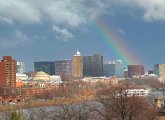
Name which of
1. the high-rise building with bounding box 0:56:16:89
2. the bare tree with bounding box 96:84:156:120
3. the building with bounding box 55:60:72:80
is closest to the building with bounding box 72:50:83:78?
the building with bounding box 55:60:72:80

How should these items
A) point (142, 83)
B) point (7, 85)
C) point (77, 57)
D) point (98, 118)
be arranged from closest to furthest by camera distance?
1. point (98, 118)
2. point (7, 85)
3. point (142, 83)
4. point (77, 57)

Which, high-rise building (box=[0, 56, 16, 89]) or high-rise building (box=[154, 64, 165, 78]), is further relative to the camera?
high-rise building (box=[154, 64, 165, 78])

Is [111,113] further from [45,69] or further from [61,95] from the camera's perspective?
[45,69]

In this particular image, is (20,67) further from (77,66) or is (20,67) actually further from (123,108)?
(123,108)

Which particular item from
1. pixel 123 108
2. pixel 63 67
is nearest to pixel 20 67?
pixel 63 67

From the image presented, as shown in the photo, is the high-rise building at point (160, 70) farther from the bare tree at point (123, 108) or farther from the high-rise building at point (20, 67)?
the bare tree at point (123, 108)

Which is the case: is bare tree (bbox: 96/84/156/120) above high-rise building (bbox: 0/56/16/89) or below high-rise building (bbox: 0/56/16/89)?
below

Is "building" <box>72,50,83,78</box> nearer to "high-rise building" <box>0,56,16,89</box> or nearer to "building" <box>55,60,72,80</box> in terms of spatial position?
"building" <box>55,60,72,80</box>

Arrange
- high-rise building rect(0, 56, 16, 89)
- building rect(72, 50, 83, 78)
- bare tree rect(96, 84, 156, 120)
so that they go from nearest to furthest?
1. bare tree rect(96, 84, 156, 120)
2. high-rise building rect(0, 56, 16, 89)
3. building rect(72, 50, 83, 78)

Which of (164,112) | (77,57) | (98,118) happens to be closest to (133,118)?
(164,112)

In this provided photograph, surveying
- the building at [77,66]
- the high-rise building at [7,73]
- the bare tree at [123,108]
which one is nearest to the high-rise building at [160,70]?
the building at [77,66]

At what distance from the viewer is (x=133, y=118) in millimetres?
14664

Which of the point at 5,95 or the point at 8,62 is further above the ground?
the point at 8,62

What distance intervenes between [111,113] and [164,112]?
313cm
